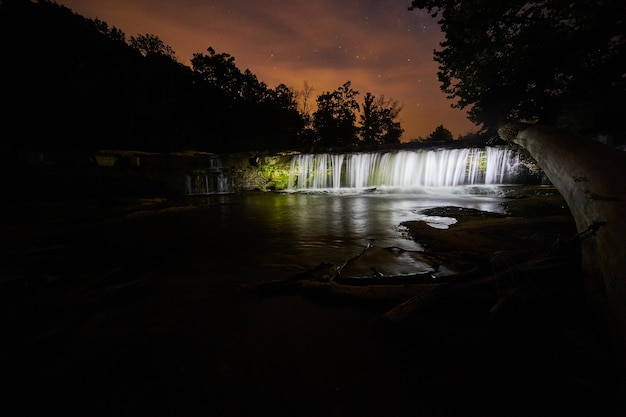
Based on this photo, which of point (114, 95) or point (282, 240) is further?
point (114, 95)

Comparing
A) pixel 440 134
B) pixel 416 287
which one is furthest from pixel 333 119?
pixel 416 287

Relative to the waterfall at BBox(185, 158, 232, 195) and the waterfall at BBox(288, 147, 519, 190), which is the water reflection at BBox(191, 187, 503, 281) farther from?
the waterfall at BBox(185, 158, 232, 195)

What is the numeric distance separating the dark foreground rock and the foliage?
618 cm

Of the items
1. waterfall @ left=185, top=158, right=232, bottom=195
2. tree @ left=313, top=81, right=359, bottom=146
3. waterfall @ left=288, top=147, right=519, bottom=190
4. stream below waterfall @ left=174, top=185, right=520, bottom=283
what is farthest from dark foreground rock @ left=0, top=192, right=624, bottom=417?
tree @ left=313, top=81, right=359, bottom=146

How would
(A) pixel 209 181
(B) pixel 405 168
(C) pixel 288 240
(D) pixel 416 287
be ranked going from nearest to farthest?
(D) pixel 416 287 → (C) pixel 288 240 → (B) pixel 405 168 → (A) pixel 209 181

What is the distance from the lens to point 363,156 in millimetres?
17750

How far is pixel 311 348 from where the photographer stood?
178cm

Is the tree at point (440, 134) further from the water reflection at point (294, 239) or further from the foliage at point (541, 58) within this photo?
the water reflection at point (294, 239)

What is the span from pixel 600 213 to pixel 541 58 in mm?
9995

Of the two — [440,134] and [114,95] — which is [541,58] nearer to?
[114,95]

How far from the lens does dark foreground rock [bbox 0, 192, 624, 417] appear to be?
1.34 meters

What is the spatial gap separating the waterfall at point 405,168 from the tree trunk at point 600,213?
40.1 feet

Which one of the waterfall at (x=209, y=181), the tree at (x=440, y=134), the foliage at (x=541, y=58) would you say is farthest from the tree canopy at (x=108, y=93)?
the tree at (x=440, y=134)

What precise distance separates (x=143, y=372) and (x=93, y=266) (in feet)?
9.71
